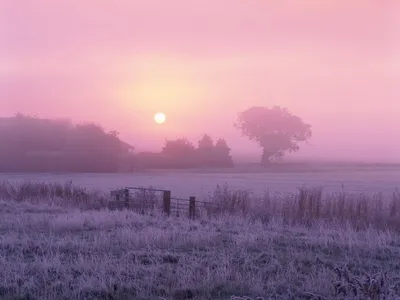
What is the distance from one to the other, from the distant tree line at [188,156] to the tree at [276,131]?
27.0ft

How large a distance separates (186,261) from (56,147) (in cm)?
6098

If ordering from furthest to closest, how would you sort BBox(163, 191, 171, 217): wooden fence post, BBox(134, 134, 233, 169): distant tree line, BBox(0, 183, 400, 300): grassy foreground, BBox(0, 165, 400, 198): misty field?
BBox(134, 134, 233, 169): distant tree line → BBox(0, 165, 400, 198): misty field → BBox(163, 191, 171, 217): wooden fence post → BBox(0, 183, 400, 300): grassy foreground

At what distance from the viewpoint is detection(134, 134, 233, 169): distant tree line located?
239 ft

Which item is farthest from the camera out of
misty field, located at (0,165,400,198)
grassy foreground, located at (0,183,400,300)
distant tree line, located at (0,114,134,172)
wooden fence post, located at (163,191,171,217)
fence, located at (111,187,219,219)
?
distant tree line, located at (0,114,134,172)

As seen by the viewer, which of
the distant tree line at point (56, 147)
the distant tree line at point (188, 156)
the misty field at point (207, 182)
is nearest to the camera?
the misty field at point (207, 182)

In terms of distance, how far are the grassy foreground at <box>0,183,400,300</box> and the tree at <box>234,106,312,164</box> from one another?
70092 millimetres

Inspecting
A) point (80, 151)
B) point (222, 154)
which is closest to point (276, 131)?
point (222, 154)

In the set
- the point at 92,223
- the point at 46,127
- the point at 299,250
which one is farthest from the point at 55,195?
the point at 46,127

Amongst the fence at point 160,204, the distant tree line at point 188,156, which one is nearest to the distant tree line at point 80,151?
the distant tree line at point 188,156

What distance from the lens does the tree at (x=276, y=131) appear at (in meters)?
85.4

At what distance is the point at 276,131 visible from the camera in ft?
282

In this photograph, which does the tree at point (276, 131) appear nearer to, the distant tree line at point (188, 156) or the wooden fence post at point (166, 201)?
the distant tree line at point (188, 156)

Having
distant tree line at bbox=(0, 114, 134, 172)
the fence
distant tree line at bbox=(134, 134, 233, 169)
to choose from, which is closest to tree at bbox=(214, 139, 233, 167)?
distant tree line at bbox=(134, 134, 233, 169)

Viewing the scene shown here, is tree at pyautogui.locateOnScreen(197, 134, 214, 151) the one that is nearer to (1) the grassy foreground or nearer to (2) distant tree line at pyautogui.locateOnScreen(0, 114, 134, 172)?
(2) distant tree line at pyautogui.locateOnScreen(0, 114, 134, 172)
